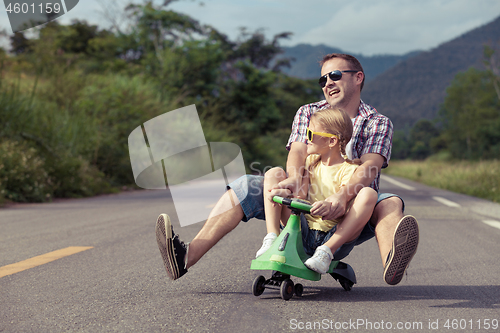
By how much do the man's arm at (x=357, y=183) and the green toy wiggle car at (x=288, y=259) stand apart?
0.15 metres

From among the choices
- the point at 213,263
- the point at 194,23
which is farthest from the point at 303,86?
the point at 213,263

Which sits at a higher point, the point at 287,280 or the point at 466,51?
the point at 287,280

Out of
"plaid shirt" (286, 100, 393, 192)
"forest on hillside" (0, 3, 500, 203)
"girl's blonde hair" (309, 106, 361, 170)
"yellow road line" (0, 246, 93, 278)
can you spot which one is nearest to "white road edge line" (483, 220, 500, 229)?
"plaid shirt" (286, 100, 393, 192)

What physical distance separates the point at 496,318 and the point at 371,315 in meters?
0.59

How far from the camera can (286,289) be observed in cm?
292

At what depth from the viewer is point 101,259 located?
414cm

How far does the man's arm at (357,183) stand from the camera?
2873 millimetres

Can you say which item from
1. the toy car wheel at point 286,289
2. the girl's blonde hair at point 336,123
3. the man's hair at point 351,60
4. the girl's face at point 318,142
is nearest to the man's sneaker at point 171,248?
the toy car wheel at point 286,289

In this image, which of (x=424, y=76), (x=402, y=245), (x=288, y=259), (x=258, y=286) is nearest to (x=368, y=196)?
(x=402, y=245)

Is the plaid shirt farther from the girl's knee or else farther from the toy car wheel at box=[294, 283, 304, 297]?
the toy car wheel at box=[294, 283, 304, 297]

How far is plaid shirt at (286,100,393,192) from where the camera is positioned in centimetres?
323

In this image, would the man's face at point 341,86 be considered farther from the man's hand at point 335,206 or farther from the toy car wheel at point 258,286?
the toy car wheel at point 258,286

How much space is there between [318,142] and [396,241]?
700mm

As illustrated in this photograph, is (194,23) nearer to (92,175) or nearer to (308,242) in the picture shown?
(92,175)
